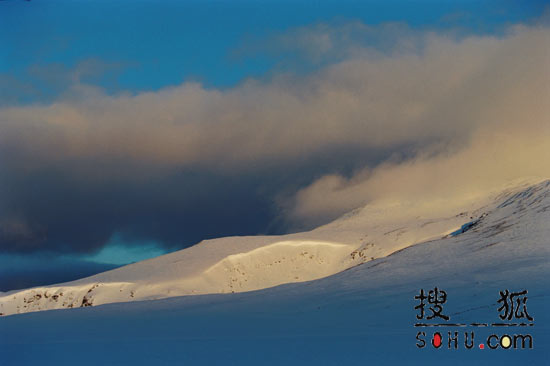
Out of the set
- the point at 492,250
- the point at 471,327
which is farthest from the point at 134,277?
the point at 471,327

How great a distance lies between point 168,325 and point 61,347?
7.24 meters

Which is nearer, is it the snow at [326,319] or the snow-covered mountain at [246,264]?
the snow at [326,319]

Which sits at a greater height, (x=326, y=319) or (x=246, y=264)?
(x=246, y=264)

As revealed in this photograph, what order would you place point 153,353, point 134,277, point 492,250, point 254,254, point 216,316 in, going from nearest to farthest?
point 153,353
point 216,316
point 492,250
point 134,277
point 254,254

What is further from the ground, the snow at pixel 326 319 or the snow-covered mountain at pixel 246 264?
the snow-covered mountain at pixel 246 264

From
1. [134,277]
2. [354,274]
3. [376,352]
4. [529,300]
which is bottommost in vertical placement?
[376,352]

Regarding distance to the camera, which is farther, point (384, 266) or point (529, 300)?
point (384, 266)

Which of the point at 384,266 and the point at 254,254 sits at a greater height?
the point at 254,254

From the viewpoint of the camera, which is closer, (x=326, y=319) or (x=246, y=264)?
(x=326, y=319)

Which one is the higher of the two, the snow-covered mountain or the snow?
the snow-covered mountain

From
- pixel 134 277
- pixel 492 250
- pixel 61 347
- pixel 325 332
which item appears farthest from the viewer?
pixel 134 277

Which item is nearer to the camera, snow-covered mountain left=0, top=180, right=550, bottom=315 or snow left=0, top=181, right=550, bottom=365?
snow left=0, top=181, right=550, bottom=365

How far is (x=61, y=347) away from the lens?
23.2m

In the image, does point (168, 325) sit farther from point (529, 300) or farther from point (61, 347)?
point (529, 300)
